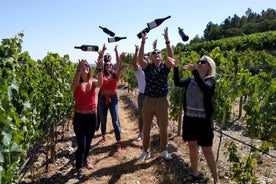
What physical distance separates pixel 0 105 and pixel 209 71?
2.57 meters

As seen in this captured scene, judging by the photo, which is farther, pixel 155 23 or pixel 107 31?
pixel 107 31

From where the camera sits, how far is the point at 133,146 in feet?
22.4

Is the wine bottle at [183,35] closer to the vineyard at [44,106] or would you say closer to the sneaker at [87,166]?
the vineyard at [44,106]

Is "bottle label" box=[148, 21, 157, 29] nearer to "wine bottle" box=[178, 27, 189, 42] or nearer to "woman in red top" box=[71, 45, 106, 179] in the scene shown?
"wine bottle" box=[178, 27, 189, 42]

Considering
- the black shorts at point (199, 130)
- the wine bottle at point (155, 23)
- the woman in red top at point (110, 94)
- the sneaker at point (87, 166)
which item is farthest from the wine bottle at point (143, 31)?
the sneaker at point (87, 166)

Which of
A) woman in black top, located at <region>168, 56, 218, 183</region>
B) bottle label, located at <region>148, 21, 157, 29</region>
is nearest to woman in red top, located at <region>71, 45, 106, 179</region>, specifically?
bottle label, located at <region>148, 21, 157, 29</region>

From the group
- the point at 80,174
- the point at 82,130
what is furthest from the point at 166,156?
the point at 82,130

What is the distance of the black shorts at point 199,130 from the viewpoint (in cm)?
442

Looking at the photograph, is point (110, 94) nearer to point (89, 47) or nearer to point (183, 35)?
point (89, 47)

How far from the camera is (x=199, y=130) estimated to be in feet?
14.7

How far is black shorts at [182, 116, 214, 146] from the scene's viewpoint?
4.42 metres

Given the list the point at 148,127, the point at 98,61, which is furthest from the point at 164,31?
the point at 148,127

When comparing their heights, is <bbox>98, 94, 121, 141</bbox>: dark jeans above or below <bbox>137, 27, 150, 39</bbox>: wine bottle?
below

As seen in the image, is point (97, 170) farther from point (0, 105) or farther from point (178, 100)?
point (0, 105)
